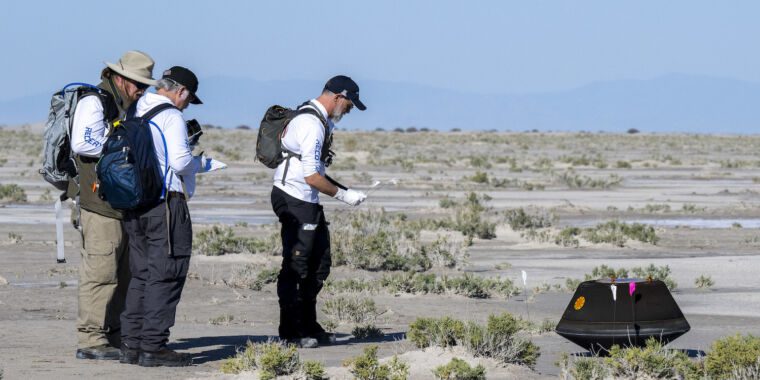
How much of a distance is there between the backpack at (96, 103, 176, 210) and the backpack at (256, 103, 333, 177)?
1.31m

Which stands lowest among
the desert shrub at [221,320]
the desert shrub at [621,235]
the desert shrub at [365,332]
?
the desert shrub at [221,320]

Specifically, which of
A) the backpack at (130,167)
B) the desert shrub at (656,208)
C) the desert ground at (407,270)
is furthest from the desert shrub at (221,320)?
the desert shrub at (656,208)

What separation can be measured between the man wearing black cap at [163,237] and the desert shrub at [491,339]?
5.51 feet

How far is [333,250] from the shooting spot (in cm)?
1758

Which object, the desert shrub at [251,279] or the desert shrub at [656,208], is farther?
the desert shrub at [656,208]

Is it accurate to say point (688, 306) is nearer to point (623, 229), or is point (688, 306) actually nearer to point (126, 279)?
point (126, 279)

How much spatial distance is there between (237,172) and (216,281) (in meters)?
32.8

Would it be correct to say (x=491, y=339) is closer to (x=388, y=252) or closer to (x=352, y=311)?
(x=352, y=311)

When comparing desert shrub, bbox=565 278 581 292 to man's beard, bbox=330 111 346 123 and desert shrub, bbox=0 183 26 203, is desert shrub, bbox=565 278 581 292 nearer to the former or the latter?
man's beard, bbox=330 111 346 123

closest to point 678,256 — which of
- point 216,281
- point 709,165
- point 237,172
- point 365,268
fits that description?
point 365,268

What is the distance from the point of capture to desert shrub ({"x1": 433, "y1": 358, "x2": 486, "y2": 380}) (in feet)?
26.9

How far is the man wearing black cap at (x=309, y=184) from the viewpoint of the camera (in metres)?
9.78

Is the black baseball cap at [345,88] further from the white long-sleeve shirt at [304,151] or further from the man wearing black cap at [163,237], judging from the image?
the man wearing black cap at [163,237]

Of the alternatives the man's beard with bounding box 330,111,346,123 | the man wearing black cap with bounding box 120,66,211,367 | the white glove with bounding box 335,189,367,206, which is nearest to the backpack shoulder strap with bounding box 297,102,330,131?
the man's beard with bounding box 330,111,346,123
